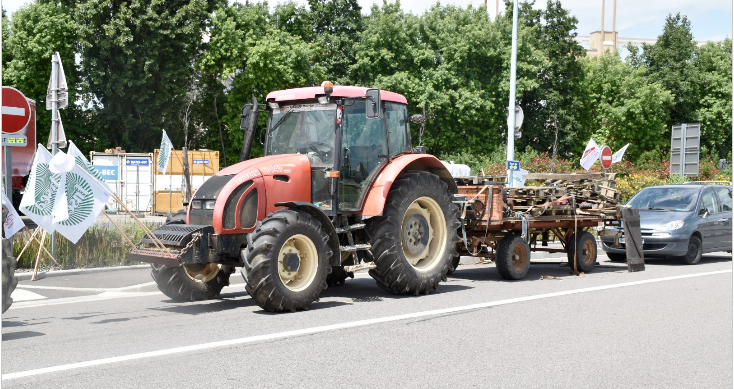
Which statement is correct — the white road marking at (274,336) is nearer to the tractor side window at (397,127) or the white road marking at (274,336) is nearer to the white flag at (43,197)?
the tractor side window at (397,127)

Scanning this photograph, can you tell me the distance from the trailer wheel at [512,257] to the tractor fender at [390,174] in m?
1.81

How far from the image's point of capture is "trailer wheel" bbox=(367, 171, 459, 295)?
9375 millimetres

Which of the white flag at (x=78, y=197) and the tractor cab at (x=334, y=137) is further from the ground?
the tractor cab at (x=334, y=137)

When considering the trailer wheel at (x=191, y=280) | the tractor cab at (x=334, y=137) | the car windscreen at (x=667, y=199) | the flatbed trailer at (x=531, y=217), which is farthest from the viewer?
the car windscreen at (x=667, y=199)

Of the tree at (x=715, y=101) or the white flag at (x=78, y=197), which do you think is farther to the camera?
the tree at (x=715, y=101)

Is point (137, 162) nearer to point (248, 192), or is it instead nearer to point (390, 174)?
point (390, 174)

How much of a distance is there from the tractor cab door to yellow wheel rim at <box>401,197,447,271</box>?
0.73 m

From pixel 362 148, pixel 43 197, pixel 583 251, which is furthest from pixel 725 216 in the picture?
pixel 43 197

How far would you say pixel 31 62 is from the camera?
34781 millimetres

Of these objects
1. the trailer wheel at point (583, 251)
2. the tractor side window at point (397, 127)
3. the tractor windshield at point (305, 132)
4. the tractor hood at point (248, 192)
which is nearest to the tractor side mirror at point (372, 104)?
the tractor windshield at point (305, 132)

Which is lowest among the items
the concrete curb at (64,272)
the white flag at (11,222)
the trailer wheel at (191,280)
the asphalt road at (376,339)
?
the concrete curb at (64,272)

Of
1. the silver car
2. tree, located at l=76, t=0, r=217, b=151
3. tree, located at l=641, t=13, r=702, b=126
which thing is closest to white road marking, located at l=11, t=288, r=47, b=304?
the silver car

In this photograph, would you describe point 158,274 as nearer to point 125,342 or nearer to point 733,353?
point 125,342

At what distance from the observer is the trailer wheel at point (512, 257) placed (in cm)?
1164
